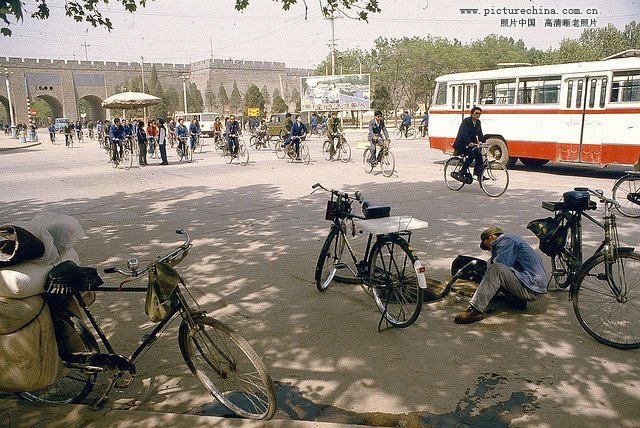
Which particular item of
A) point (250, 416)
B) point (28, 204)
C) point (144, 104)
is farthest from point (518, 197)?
point (144, 104)

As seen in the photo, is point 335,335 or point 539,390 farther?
point 335,335

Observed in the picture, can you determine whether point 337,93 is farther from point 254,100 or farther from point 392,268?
point 392,268

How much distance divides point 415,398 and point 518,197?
25.5ft

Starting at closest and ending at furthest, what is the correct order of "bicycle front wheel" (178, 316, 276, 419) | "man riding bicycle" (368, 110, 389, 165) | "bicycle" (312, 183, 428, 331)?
"bicycle front wheel" (178, 316, 276, 419) → "bicycle" (312, 183, 428, 331) → "man riding bicycle" (368, 110, 389, 165)

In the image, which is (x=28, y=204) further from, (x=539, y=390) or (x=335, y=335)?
(x=539, y=390)

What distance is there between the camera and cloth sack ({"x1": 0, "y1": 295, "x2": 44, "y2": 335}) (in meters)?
2.80

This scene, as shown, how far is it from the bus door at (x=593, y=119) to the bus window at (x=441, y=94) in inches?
186

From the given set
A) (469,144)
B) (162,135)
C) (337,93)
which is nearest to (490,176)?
(469,144)

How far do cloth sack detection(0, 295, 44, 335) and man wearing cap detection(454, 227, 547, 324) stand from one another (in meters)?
3.18

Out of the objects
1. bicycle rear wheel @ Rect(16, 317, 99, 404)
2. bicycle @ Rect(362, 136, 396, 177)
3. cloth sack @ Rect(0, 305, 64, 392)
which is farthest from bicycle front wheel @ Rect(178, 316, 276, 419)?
bicycle @ Rect(362, 136, 396, 177)

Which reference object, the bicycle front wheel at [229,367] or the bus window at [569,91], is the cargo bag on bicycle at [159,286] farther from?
the bus window at [569,91]

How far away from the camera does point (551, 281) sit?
205 inches

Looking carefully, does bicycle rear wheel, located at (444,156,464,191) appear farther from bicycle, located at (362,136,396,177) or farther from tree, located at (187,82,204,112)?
tree, located at (187,82,204,112)

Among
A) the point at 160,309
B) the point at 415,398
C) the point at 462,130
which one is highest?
the point at 462,130
